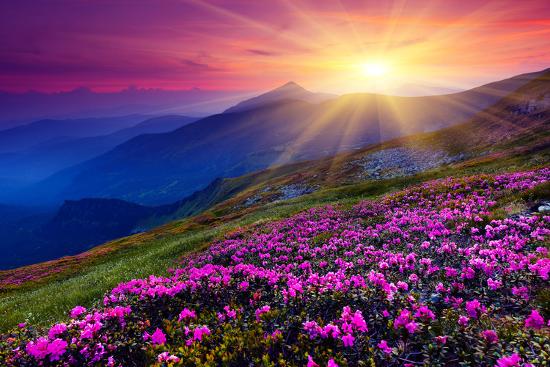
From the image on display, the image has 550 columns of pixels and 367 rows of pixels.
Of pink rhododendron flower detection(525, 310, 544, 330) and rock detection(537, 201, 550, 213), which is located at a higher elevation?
pink rhododendron flower detection(525, 310, 544, 330)

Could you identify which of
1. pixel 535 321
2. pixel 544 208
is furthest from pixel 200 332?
pixel 544 208

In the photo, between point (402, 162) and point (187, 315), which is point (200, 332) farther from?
point (402, 162)

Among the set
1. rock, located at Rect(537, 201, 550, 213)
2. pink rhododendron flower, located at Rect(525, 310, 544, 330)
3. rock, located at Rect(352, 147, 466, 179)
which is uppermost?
pink rhododendron flower, located at Rect(525, 310, 544, 330)

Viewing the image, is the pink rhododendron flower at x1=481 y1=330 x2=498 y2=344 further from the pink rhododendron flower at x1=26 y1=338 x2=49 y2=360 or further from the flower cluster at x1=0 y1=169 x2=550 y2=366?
the pink rhododendron flower at x1=26 y1=338 x2=49 y2=360

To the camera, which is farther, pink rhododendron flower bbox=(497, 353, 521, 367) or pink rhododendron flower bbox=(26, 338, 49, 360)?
pink rhododendron flower bbox=(26, 338, 49, 360)

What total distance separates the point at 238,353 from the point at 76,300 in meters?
12.1

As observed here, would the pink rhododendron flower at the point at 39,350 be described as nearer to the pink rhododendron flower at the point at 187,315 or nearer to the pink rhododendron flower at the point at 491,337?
the pink rhododendron flower at the point at 187,315

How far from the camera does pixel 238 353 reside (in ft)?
18.3

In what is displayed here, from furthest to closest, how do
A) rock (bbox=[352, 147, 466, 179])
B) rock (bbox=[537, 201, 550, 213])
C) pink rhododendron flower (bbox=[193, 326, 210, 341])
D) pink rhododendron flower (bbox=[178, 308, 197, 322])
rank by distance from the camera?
rock (bbox=[352, 147, 466, 179])
rock (bbox=[537, 201, 550, 213])
pink rhododendron flower (bbox=[178, 308, 197, 322])
pink rhododendron flower (bbox=[193, 326, 210, 341])

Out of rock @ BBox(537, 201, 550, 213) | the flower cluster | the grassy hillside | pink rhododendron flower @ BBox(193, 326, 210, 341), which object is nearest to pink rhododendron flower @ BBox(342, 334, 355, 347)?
the flower cluster

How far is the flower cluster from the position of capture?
5.11 meters

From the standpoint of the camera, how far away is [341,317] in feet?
19.9

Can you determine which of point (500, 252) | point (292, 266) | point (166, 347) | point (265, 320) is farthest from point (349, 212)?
point (166, 347)

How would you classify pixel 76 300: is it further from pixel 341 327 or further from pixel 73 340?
pixel 341 327
